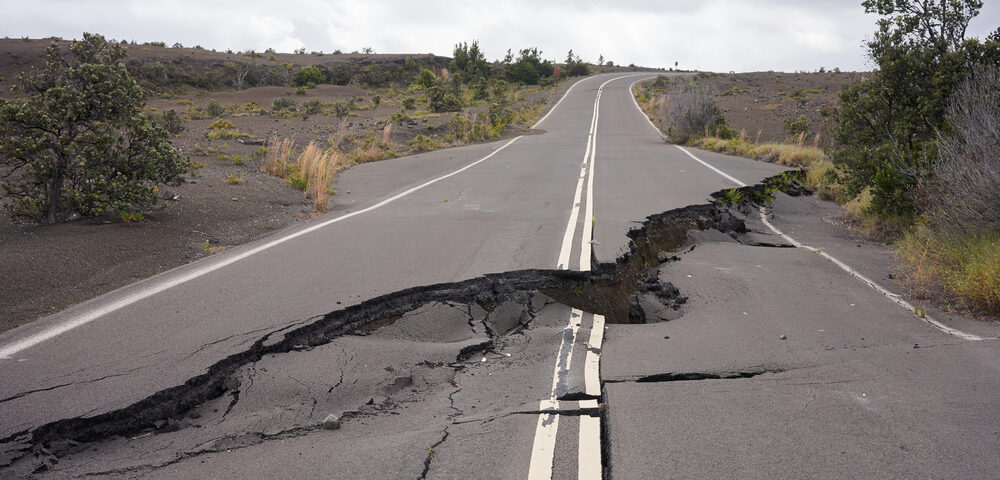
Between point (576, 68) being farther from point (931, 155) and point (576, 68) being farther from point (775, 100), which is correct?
point (931, 155)

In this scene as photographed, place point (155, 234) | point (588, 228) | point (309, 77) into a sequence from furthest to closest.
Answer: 1. point (309, 77)
2. point (588, 228)
3. point (155, 234)

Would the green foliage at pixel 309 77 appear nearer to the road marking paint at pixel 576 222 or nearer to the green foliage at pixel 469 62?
the green foliage at pixel 469 62

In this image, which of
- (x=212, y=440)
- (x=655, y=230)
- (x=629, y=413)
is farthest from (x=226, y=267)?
(x=655, y=230)

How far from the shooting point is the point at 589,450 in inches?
138

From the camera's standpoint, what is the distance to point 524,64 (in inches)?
2788

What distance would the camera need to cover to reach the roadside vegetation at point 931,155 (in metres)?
6.65

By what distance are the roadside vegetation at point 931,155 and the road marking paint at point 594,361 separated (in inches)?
132

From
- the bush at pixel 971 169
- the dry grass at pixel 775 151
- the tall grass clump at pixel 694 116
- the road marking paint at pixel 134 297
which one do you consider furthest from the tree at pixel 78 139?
the tall grass clump at pixel 694 116

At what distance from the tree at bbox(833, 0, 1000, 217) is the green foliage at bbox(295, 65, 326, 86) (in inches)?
1886

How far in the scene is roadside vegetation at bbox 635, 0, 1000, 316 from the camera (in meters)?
6.65

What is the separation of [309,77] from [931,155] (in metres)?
51.1

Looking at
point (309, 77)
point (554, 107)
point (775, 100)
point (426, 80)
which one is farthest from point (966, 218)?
point (309, 77)

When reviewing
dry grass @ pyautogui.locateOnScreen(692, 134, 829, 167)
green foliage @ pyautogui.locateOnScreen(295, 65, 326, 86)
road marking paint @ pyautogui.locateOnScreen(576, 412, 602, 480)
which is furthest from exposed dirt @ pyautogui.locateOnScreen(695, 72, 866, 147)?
green foliage @ pyautogui.locateOnScreen(295, 65, 326, 86)

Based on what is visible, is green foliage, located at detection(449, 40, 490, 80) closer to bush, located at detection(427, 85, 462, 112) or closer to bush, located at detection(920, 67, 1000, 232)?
bush, located at detection(427, 85, 462, 112)
